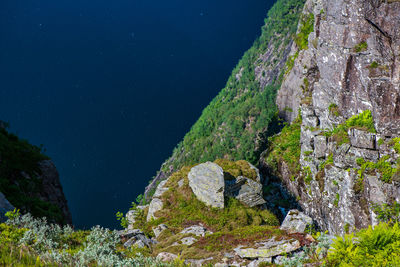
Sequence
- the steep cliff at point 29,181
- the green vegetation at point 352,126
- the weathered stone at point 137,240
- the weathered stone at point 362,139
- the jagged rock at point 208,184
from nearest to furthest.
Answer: the weathered stone at point 137,240
the steep cliff at point 29,181
the weathered stone at point 362,139
the jagged rock at point 208,184
the green vegetation at point 352,126

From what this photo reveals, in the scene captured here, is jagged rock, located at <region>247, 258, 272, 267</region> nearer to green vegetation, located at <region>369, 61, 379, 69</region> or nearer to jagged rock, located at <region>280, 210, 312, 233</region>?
jagged rock, located at <region>280, 210, 312, 233</region>

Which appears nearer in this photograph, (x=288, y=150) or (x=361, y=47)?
(x=361, y=47)

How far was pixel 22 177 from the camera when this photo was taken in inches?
918

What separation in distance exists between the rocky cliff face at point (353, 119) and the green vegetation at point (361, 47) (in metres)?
0.08

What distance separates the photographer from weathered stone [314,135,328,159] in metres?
28.5

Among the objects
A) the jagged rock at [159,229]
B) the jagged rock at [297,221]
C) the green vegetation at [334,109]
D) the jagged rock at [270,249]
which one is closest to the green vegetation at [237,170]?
the jagged rock at [159,229]

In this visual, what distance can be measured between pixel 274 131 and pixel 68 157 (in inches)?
5259

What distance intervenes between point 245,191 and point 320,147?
9.54 metres

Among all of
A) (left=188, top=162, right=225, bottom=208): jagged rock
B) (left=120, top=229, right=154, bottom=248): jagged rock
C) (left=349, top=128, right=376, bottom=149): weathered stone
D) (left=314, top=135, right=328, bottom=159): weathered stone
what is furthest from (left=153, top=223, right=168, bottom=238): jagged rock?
(left=314, top=135, right=328, bottom=159): weathered stone

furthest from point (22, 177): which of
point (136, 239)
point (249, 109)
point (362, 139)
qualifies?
point (249, 109)

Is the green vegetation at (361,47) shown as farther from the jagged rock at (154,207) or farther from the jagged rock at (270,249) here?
the jagged rock at (154,207)

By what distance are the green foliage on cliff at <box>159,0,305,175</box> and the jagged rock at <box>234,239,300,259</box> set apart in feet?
167

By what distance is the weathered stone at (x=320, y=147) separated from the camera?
2853 centimetres

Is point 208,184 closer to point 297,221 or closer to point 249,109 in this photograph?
point 297,221
